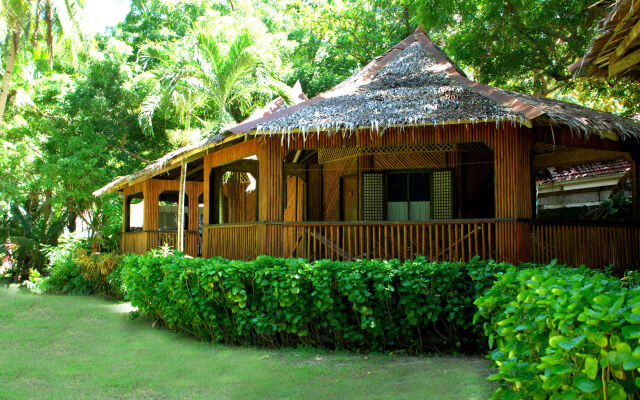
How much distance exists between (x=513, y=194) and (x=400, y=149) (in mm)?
2790

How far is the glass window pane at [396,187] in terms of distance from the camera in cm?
1162

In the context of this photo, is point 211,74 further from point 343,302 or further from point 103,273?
point 343,302

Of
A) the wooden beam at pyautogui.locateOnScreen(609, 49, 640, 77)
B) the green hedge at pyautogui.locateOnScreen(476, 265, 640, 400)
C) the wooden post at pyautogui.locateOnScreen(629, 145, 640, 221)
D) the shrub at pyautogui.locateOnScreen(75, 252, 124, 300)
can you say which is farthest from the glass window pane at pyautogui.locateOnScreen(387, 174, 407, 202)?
Result: the green hedge at pyautogui.locateOnScreen(476, 265, 640, 400)

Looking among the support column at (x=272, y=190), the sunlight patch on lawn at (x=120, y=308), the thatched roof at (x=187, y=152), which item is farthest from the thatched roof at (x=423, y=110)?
the sunlight patch on lawn at (x=120, y=308)

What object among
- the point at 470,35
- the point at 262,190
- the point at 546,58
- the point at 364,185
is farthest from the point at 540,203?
the point at 262,190

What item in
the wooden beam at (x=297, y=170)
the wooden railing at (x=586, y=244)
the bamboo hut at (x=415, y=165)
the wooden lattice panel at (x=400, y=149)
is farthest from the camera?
the wooden beam at (x=297, y=170)

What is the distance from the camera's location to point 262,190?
32.1ft

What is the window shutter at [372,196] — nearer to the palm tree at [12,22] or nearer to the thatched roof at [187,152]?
the thatched roof at [187,152]

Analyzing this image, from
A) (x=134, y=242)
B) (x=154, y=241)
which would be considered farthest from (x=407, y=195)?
(x=134, y=242)

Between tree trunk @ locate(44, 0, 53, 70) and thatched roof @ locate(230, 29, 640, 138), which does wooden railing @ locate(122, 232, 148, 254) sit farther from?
thatched roof @ locate(230, 29, 640, 138)

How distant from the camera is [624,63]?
19.6 ft

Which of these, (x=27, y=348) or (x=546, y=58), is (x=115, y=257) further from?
(x=546, y=58)

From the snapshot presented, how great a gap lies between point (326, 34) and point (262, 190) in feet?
45.4

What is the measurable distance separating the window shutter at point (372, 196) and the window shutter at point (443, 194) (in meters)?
1.08
